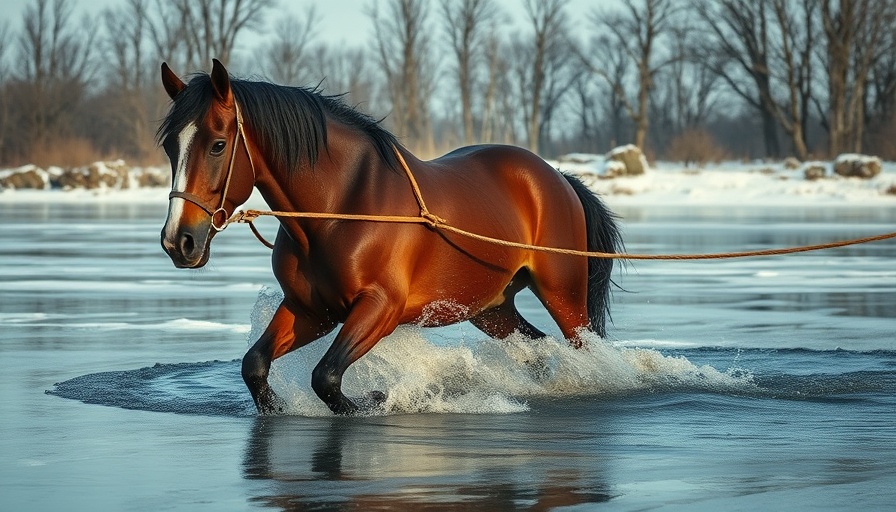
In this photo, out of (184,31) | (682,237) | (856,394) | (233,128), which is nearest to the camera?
(233,128)

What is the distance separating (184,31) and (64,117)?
11.1 metres

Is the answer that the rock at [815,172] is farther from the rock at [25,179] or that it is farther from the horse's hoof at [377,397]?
the horse's hoof at [377,397]

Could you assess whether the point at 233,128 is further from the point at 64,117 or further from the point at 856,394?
the point at 64,117

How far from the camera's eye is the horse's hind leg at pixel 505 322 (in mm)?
8156

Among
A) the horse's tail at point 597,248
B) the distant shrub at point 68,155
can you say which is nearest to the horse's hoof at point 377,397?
the horse's tail at point 597,248

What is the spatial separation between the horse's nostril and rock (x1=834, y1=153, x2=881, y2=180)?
112ft

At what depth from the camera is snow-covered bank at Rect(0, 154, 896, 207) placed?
36.4 m

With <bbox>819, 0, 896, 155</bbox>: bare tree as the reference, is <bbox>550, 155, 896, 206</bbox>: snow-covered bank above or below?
below

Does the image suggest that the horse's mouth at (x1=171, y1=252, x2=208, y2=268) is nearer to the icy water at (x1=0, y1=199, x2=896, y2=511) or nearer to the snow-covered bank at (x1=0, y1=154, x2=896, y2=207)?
the icy water at (x1=0, y1=199, x2=896, y2=511)

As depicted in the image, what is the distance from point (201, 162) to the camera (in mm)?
6117

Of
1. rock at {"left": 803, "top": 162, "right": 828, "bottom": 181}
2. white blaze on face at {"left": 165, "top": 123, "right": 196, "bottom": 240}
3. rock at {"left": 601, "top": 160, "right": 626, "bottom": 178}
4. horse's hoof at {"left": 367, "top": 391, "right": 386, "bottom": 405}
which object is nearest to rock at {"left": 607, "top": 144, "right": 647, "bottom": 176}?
rock at {"left": 601, "top": 160, "right": 626, "bottom": 178}

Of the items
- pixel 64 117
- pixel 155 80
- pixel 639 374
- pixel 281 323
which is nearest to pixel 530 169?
pixel 639 374

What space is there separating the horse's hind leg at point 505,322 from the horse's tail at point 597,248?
1.33ft

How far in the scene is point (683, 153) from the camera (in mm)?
47312
